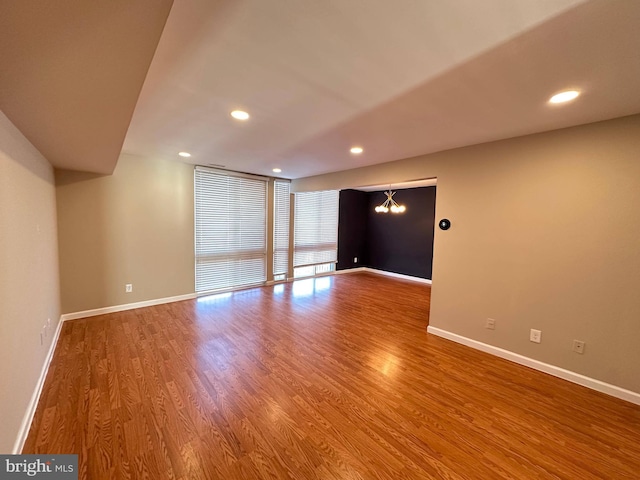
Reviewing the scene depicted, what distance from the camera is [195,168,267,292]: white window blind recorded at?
189 inches

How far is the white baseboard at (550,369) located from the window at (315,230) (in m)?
3.84

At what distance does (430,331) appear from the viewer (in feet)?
11.6

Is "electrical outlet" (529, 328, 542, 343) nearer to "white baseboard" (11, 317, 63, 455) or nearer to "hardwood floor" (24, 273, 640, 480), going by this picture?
"hardwood floor" (24, 273, 640, 480)

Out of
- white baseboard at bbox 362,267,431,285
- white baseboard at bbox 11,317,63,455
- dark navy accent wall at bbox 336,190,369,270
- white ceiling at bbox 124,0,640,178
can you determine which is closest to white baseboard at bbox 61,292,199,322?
white baseboard at bbox 11,317,63,455

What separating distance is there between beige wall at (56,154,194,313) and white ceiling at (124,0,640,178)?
1549 mm

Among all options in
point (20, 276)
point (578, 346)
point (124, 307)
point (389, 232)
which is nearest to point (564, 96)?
point (578, 346)

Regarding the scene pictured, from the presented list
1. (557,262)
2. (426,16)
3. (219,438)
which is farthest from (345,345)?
(426,16)

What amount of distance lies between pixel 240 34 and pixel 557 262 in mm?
3301

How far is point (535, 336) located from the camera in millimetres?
2705

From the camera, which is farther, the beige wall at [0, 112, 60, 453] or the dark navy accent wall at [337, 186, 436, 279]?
the dark navy accent wall at [337, 186, 436, 279]

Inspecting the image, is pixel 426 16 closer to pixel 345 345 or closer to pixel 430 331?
pixel 345 345

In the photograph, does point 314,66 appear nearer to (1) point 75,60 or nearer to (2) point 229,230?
(1) point 75,60

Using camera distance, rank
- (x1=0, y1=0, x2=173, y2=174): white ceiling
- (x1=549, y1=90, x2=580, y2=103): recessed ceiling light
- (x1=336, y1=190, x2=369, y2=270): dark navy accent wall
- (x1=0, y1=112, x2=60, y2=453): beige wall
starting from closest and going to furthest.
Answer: (x1=0, y1=0, x2=173, y2=174): white ceiling → (x1=0, y1=112, x2=60, y2=453): beige wall → (x1=549, y1=90, x2=580, y2=103): recessed ceiling light → (x1=336, y1=190, x2=369, y2=270): dark navy accent wall

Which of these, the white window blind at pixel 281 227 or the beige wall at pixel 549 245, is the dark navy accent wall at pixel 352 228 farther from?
the beige wall at pixel 549 245
